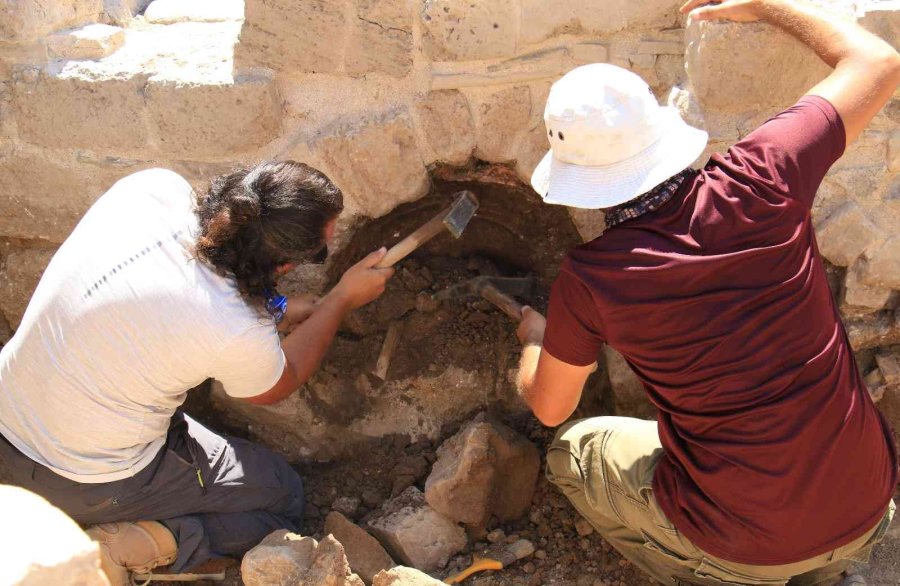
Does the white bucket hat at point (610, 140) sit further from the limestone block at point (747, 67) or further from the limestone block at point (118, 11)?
the limestone block at point (118, 11)

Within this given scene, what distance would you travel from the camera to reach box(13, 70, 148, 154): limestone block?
2510 millimetres

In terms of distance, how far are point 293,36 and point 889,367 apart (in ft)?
→ 6.71

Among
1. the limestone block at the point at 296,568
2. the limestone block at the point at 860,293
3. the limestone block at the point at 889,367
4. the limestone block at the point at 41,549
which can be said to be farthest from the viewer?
the limestone block at the point at 889,367

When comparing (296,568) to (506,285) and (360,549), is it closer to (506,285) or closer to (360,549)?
(360,549)

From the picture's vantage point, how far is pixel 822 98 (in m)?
1.93

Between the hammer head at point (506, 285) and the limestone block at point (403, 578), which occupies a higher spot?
the hammer head at point (506, 285)

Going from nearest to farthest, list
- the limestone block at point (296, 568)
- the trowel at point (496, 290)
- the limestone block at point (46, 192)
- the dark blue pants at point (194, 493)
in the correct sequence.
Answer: the limestone block at point (296, 568) → the dark blue pants at point (194, 493) → the limestone block at point (46, 192) → the trowel at point (496, 290)

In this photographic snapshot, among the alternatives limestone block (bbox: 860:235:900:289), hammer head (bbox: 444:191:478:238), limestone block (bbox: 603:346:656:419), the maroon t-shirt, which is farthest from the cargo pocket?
hammer head (bbox: 444:191:478:238)

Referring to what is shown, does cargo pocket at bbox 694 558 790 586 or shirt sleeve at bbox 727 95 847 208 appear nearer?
shirt sleeve at bbox 727 95 847 208

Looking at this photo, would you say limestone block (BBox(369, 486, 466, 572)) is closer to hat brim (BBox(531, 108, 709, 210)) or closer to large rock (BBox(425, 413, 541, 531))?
large rock (BBox(425, 413, 541, 531))

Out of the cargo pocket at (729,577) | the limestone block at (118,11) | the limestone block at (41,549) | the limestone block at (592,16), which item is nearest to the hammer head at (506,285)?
the limestone block at (592,16)

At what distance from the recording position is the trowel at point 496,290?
2785mm

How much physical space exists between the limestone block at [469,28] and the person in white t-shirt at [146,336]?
560 mm

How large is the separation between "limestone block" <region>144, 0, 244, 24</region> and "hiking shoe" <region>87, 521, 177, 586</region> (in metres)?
1.73
